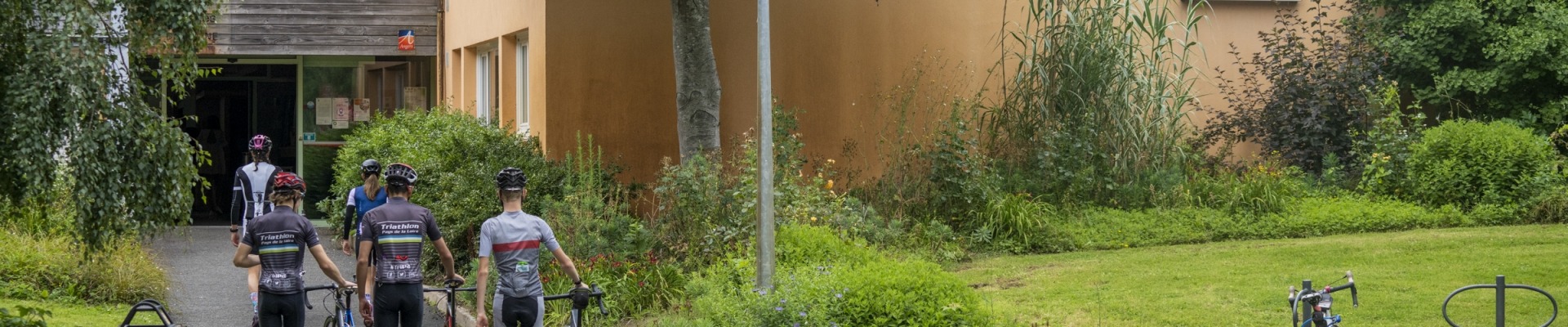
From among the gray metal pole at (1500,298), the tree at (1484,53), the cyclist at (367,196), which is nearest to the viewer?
the gray metal pole at (1500,298)

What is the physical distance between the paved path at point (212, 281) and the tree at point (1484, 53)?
9948 millimetres

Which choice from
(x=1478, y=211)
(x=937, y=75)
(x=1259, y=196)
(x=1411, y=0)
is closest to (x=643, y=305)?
(x=937, y=75)

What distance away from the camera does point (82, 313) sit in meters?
9.40

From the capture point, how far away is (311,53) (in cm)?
1741

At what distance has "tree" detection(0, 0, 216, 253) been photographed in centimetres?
598

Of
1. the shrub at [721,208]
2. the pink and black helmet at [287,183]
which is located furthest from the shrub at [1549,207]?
the pink and black helmet at [287,183]

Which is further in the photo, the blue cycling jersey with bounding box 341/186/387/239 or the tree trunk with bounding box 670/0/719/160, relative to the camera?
the tree trunk with bounding box 670/0/719/160

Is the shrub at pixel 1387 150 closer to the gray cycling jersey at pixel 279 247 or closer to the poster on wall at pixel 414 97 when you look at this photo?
the gray cycling jersey at pixel 279 247

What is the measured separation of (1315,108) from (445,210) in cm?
804

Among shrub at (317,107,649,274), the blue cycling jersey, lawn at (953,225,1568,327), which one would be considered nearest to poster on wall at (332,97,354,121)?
shrub at (317,107,649,274)

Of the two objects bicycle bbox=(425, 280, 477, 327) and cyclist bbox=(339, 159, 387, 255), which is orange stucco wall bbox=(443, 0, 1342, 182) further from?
bicycle bbox=(425, 280, 477, 327)

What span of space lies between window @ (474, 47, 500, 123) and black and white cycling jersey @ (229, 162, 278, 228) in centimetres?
469

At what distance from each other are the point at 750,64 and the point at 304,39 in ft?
22.3

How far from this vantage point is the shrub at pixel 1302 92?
13734 millimetres
